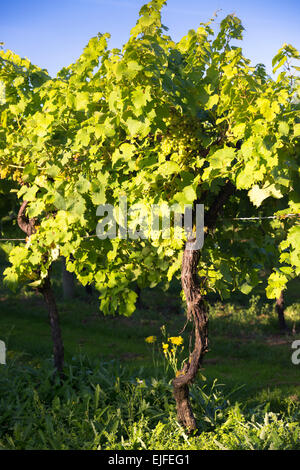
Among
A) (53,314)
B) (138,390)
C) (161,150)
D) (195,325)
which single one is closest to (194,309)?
(195,325)

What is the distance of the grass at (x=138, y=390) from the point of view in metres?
4.95

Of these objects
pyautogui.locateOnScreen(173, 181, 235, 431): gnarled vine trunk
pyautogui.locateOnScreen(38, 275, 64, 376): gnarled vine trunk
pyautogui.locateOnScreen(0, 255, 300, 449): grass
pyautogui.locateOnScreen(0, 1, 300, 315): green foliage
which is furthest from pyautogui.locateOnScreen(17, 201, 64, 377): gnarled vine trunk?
pyautogui.locateOnScreen(173, 181, 235, 431): gnarled vine trunk

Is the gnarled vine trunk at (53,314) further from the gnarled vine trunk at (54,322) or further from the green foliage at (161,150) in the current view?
the green foliage at (161,150)

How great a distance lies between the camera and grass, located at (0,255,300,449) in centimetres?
495

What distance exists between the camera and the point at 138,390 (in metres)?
6.09

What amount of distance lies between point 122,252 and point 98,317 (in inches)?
343

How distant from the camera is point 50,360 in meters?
7.47

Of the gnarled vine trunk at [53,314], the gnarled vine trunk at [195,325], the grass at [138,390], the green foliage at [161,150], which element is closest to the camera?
the green foliage at [161,150]

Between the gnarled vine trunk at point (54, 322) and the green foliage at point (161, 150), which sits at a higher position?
the green foliage at point (161, 150)

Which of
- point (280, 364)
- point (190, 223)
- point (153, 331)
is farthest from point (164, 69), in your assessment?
point (153, 331)

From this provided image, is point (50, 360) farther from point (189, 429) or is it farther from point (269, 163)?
point (269, 163)

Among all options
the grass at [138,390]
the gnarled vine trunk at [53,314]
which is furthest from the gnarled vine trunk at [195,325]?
the gnarled vine trunk at [53,314]

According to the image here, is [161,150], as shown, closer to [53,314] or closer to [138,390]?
[138,390]

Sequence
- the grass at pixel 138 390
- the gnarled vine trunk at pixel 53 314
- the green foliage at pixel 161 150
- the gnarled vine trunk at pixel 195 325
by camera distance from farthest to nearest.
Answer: the gnarled vine trunk at pixel 53 314
the grass at pixel 138 390
the gnarled vine trunk at pixel 195 325
the green foliage at pixel 161 150
